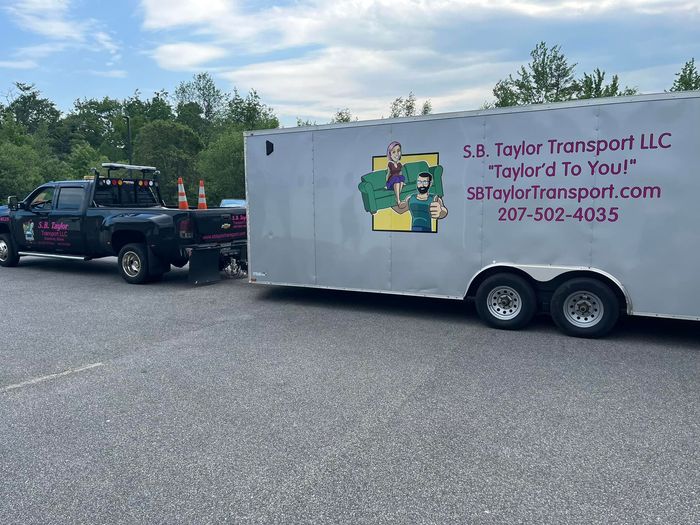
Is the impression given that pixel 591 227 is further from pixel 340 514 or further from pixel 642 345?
pixel 340 514

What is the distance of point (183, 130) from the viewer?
45031 millimetres

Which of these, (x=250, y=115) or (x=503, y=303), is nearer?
(x=503, y=303)

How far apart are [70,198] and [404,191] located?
322 inches

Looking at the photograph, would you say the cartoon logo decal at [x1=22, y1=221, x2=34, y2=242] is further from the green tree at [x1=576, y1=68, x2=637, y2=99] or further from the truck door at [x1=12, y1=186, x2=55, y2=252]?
the green tree at [x1=576, y1=68, x2=637, y2=99]

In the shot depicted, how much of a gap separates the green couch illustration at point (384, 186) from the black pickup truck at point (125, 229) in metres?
4.16

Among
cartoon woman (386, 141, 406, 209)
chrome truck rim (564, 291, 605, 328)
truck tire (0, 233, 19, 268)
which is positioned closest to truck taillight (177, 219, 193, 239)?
cartoon woman (386, 141, 406, 209)

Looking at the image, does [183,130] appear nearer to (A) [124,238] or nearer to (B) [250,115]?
(B) [250,115]

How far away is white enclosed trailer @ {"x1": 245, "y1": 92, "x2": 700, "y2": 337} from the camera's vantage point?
630 cm

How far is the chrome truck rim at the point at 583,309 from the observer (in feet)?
22.2

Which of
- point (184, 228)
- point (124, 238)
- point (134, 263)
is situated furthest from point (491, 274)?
point (124, 238)

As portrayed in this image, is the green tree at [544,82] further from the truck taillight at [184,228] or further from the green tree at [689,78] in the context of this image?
the truck taillight at [184,228]

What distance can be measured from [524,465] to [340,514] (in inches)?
53.5

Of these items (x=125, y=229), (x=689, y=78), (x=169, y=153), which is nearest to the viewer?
(x=125, y=229)

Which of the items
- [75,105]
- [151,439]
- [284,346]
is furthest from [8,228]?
[75,105]
